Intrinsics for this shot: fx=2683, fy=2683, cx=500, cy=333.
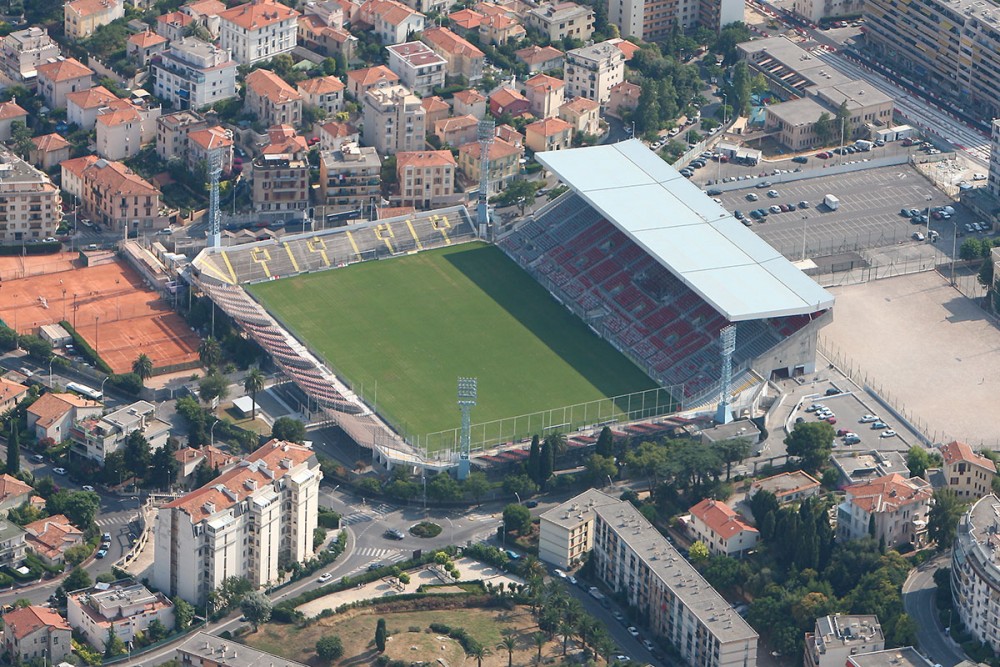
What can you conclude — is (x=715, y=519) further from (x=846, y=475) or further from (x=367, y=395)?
(x=367, y=395)

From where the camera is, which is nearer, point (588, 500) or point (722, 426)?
point (588, 500)

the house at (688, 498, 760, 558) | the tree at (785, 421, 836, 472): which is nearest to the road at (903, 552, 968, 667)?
the house at (688, 498, 760, 558)

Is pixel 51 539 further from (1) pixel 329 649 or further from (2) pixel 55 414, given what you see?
(1) pixel 329 649

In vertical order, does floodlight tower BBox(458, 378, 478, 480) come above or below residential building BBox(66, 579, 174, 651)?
above

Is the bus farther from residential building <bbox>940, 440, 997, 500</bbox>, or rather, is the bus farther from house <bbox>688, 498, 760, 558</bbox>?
residential building <bbox>940, 440, 997, 500</bbox>

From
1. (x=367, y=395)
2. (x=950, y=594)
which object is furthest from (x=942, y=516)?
(x=367, y=395)

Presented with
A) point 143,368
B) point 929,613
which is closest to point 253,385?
point 143,368
